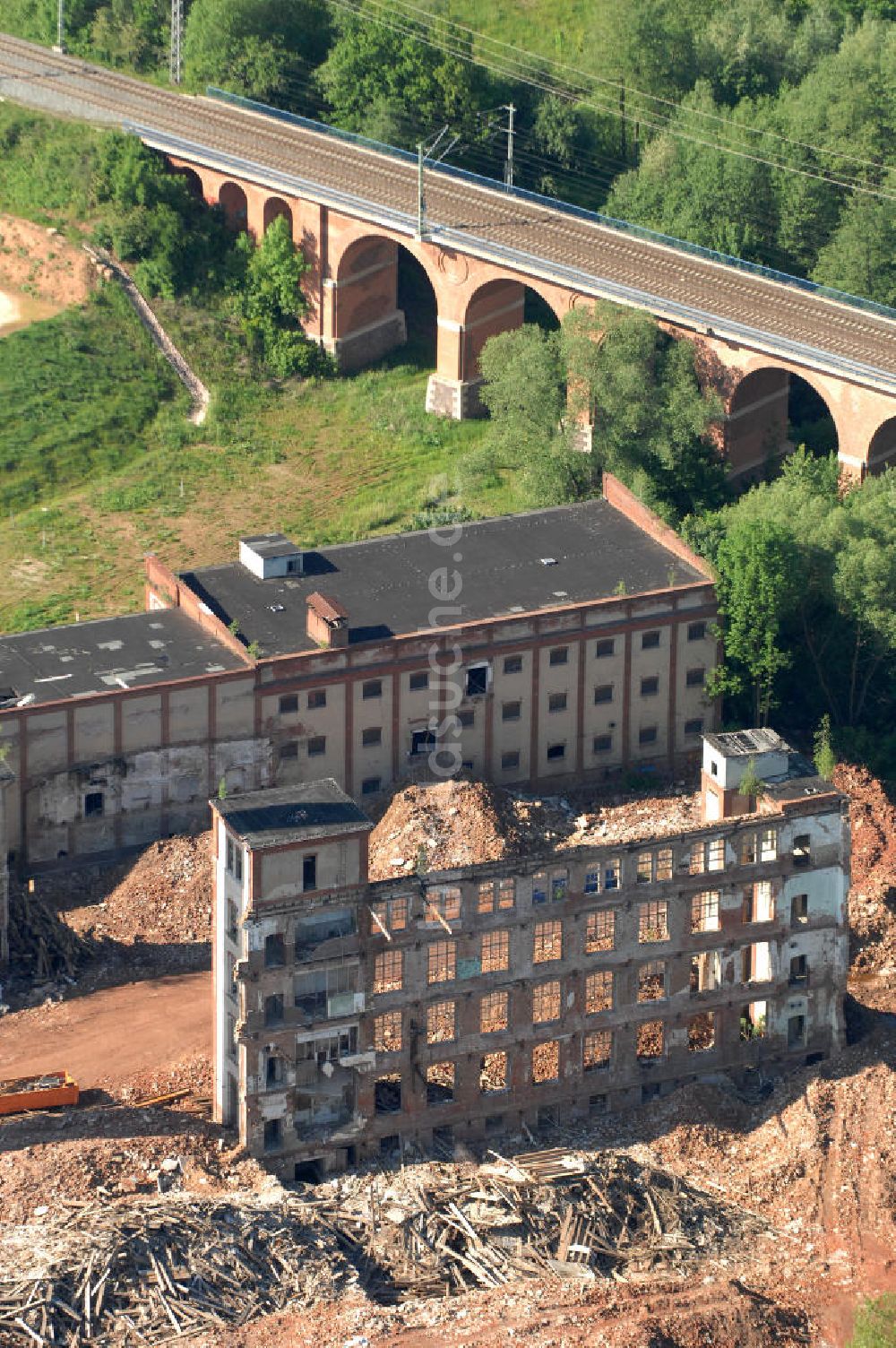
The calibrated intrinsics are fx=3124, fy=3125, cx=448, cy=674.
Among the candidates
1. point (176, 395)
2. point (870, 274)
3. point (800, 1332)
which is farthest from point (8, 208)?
point (800, 1332)

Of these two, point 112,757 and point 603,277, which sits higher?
point 603,277

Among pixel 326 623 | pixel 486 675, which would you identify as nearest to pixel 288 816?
pixel 326 623

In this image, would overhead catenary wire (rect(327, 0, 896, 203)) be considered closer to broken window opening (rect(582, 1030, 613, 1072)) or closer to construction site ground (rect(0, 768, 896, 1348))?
construction site ground (rect(0, 768, 896, 1348))

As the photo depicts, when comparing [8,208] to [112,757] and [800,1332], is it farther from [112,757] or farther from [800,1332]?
[800,1332]

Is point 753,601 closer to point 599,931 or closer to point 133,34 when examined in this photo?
point 599,931

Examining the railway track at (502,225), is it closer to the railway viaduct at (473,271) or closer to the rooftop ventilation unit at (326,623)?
the railway viaduct at (473,271)

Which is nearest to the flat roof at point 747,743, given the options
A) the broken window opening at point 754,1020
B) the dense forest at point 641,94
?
the broken window opening at point 754,1020
